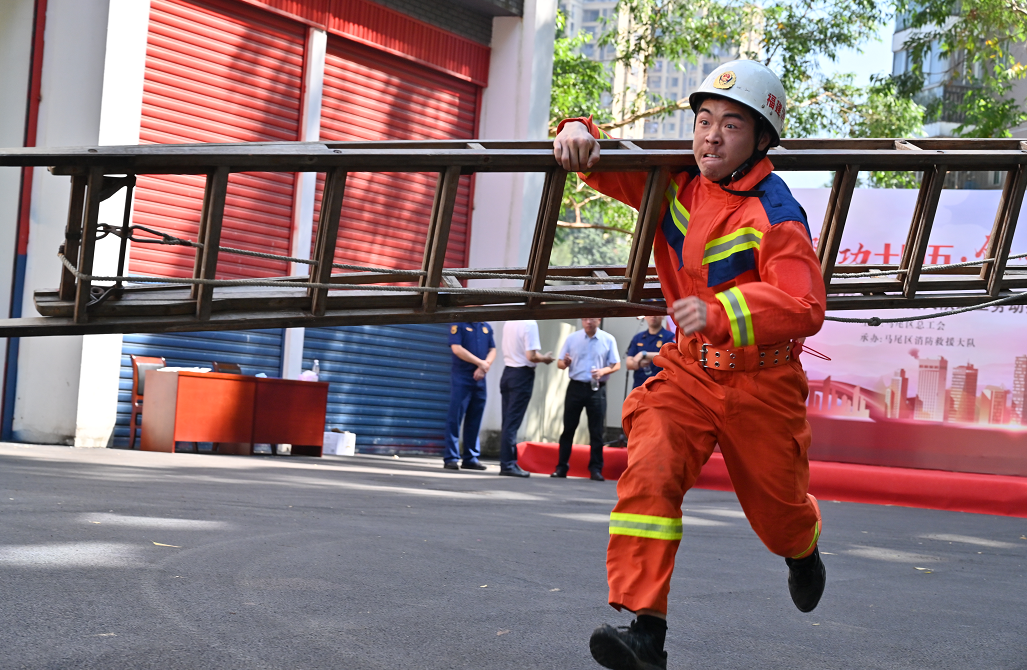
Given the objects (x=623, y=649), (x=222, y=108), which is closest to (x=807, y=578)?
(x=623, y=649)

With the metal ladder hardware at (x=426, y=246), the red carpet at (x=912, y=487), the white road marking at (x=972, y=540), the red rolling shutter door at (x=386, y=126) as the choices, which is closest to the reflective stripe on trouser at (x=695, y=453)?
the metal ladder hardware at (x=426, y=246)

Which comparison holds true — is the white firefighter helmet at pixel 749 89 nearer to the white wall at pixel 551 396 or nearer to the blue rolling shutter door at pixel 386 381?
the blue rolling shutter door at pixel 386 381

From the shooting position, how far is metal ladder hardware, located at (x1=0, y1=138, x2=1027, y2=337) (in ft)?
11.9

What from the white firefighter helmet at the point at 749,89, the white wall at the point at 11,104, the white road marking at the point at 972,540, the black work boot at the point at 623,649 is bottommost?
the white road marking at the point at 972,540

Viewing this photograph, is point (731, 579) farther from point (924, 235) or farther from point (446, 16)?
point (446, 16)

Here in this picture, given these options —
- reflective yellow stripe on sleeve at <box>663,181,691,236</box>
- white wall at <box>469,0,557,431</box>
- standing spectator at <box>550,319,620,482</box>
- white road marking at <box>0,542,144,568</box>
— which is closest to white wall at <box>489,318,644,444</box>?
white wall at <box>469,0,557,431</box>

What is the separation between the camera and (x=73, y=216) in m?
3.59

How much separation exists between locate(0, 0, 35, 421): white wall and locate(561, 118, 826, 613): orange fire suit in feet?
34.7

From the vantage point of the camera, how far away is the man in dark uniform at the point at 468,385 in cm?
1366

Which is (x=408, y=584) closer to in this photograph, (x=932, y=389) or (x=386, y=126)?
(x=932, y=389)

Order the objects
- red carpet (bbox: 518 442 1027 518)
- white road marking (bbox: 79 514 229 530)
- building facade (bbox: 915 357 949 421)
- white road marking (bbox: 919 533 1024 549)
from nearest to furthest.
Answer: white road marking (bbox: 79 514 229 530) → white road marking (bbox: 919 533 1024 549) → red carpet (bbox: 518 442 1027 518) → building facade (bbox: 915 357 949 421)

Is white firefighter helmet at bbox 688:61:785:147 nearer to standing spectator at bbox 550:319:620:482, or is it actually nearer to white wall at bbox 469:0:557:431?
standing spectator at bbox 550:319:620:482

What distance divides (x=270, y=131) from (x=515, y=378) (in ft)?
15.2

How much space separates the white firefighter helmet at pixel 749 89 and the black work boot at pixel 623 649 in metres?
1.75
